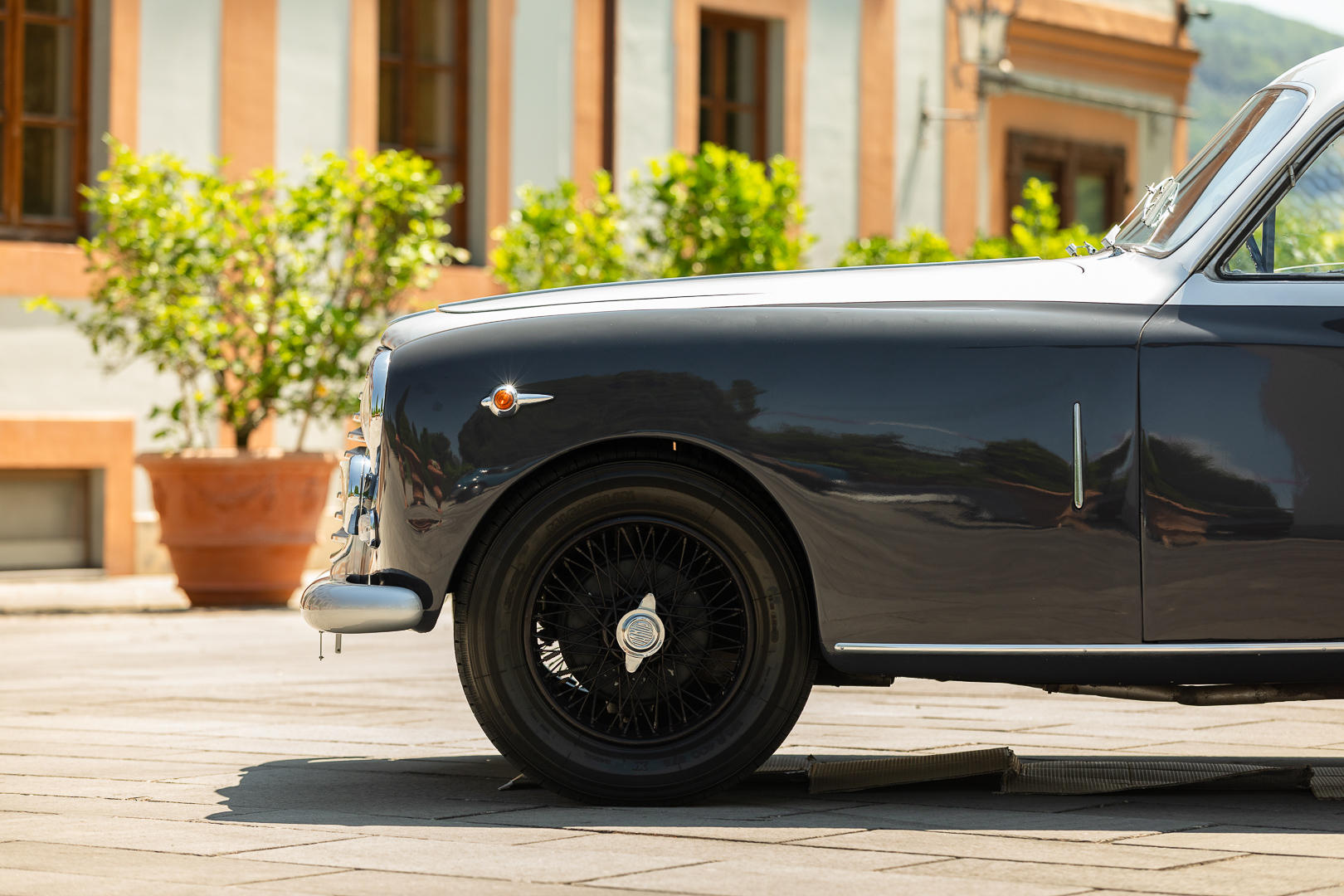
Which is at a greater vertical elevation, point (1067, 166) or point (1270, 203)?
point (1067, 166)

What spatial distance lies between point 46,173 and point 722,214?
4975mm

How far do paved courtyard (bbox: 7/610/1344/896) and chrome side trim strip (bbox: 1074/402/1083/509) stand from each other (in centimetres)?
73

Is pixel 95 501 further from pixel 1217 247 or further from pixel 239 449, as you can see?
pixel 1217 247

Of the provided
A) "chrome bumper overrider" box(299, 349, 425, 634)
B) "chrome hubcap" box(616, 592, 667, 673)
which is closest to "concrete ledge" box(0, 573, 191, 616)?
"chrome bumper overrider" box(299, 349, 425, 634)

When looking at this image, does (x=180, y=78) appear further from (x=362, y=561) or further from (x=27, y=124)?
(x=362, y=561)

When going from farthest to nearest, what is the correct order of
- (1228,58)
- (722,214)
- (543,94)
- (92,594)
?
(1228,58) → (543,94) → (722,214) → (92,594)

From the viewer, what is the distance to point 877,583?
4633 millimetres

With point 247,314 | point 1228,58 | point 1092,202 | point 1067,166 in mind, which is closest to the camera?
point 247,314

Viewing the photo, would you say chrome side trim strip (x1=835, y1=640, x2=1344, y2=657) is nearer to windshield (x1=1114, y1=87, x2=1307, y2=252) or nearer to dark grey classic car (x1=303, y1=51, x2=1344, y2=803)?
dark grey classic car (x1=303, y1=51, x2=1344, y2=803)

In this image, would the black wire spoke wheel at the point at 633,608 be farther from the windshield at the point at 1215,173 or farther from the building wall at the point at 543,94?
the building wall at the point at 543,94

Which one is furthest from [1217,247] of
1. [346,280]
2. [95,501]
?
[95,501]

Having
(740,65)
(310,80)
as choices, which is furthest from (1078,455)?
(740,65)

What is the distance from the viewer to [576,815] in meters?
4.57

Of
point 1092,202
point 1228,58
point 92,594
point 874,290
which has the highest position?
point 1228,58
